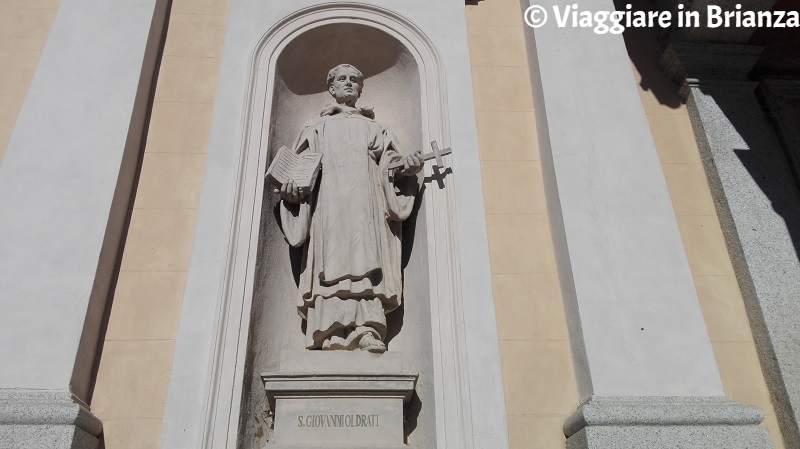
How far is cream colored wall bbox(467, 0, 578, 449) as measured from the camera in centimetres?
450

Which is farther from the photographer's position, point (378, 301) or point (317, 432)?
point (378, 301)

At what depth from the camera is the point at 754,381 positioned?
475 cm

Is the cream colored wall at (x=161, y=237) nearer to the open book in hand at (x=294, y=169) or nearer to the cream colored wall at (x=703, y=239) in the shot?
the open book in hand at (x=294, y=169)

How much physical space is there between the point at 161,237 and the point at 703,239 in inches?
167

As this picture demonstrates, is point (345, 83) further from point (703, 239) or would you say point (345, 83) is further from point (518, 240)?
point (703, 239)

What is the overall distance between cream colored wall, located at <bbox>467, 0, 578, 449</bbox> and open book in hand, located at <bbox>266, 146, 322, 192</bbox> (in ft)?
4.56

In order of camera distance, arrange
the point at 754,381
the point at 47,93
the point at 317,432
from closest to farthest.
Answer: the point at 317,432 < the point at 754,381 < the point at 47,93

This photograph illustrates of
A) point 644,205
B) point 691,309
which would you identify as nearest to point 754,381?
point 691,309

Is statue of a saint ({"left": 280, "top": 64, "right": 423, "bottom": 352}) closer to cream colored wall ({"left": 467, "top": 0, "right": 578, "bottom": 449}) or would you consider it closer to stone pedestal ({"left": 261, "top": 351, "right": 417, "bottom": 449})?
stone pedestal ({"left": 261, "top": 351, "right": 417, "bottom": 449})

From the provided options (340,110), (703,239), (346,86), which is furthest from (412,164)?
(703,239)

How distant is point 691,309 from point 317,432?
266cm

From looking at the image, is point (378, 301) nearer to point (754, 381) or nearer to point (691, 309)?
point (691, 309)

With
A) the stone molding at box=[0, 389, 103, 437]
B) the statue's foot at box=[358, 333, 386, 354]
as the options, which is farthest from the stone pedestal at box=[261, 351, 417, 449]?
the stone molding at box=[0, 389, 103, 437]

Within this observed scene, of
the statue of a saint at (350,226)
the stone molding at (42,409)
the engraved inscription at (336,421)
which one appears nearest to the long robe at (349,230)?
the statue of a saint at (350,226)
